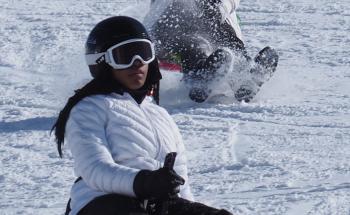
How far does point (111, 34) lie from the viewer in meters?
3.17

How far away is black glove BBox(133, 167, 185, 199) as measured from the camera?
2.83 metres

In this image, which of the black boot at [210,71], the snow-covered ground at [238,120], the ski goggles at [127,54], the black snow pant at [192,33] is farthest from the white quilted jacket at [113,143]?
the black snow pant at [192,33]

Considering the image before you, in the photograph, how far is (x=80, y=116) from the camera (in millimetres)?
3090

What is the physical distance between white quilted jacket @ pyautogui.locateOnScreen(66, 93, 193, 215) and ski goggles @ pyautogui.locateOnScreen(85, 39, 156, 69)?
123 millimetres

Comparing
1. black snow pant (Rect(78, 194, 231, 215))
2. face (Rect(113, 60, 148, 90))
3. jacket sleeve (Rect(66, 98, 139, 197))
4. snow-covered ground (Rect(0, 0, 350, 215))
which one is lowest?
snow-covered ground (Rect(0, 0, 350, 215))

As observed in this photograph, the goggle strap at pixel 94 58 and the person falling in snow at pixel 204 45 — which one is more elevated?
the goggle strap at pixel 94 58

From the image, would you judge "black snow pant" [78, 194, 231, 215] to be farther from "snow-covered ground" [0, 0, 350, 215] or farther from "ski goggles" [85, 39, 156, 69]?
"snow-covered ground" [0, 0, 350, 215]

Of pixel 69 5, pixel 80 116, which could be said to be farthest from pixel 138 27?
pixel 69 5

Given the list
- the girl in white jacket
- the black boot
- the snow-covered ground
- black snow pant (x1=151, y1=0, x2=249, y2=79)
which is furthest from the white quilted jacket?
black snow pant (x1=151, y1=0, x2=249, y2=79)

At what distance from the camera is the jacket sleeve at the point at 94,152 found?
2938 millimetres

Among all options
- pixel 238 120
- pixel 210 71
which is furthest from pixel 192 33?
pixel 238 120

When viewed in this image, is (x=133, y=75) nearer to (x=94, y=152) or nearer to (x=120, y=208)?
(x=94, y=152)

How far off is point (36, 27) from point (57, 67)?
72.6 inches

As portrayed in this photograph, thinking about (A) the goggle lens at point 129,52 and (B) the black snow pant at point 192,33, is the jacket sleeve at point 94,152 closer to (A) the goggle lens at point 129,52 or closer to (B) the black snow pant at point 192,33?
(A) the goggle lens at point 129,52
